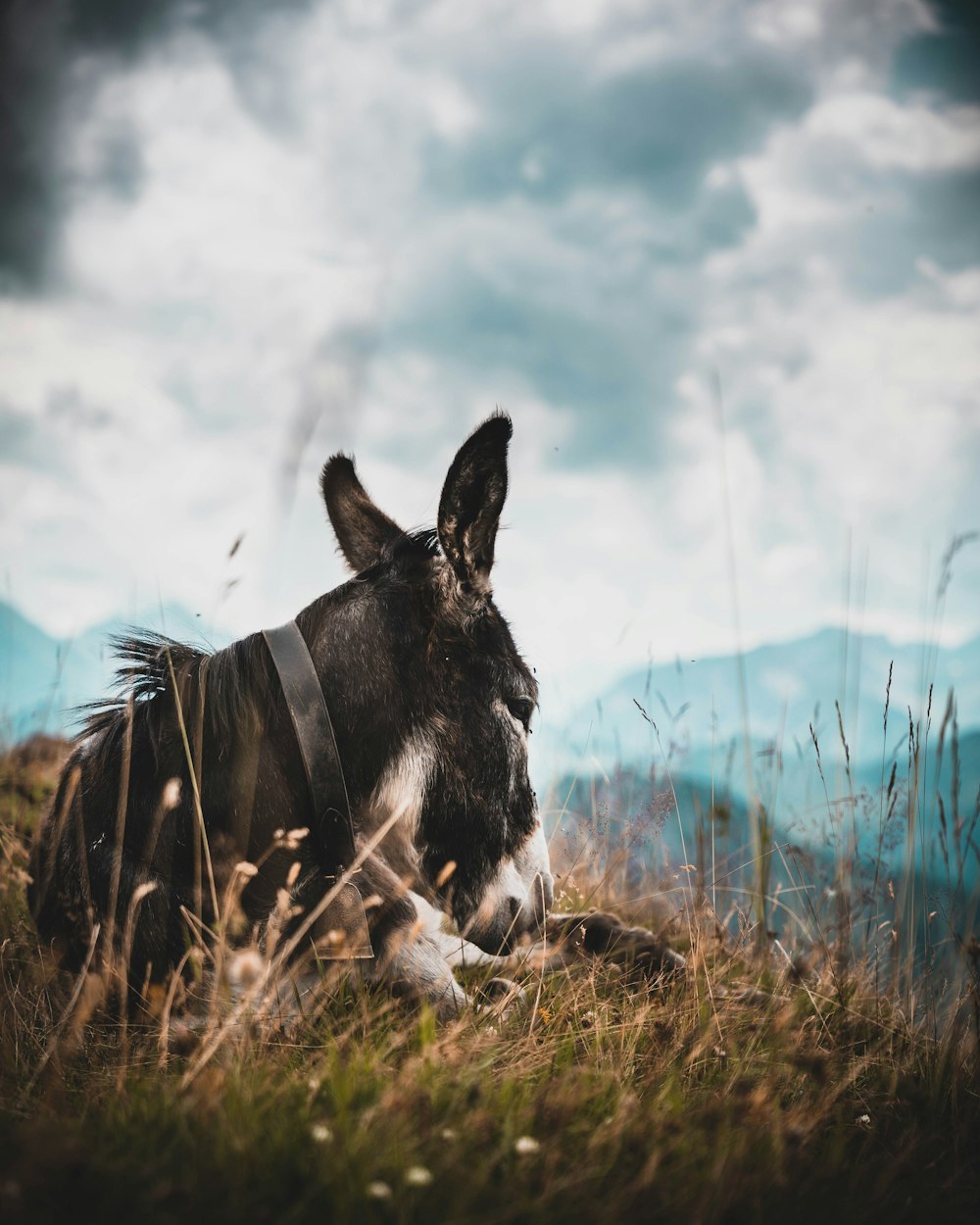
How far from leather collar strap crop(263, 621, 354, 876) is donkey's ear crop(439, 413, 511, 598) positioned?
702mm

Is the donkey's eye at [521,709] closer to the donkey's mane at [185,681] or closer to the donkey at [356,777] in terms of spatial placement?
the donkey at [356,777]

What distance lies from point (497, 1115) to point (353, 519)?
231cm

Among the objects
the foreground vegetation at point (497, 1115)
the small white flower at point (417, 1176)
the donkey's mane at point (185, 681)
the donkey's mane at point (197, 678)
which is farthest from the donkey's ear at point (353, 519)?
the small white flower at point (417, 1176)

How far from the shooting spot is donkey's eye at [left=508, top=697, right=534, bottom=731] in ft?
9.18

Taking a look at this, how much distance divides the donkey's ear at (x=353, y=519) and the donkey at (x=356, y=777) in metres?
0.40

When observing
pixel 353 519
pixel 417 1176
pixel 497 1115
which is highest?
pixel 353 519

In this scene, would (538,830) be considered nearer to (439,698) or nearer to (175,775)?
(439,698)

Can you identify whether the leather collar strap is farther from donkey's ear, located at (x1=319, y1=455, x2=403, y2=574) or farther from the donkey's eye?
donkey's ear, located at (x1=319, y1=455, x2=403, y2=574)

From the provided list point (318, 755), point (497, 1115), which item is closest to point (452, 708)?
point (318, 755)

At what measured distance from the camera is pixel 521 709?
284 centimetres

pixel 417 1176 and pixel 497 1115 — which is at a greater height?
pixel 417 1176

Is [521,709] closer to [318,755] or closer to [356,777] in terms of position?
[356,777]

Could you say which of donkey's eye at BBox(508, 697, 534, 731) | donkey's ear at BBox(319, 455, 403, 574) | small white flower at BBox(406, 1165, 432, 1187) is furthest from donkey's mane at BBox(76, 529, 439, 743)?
small white flower at BBox(406, 1165, 432, 1187)

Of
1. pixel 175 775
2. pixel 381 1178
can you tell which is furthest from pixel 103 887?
pixel 381 1178
